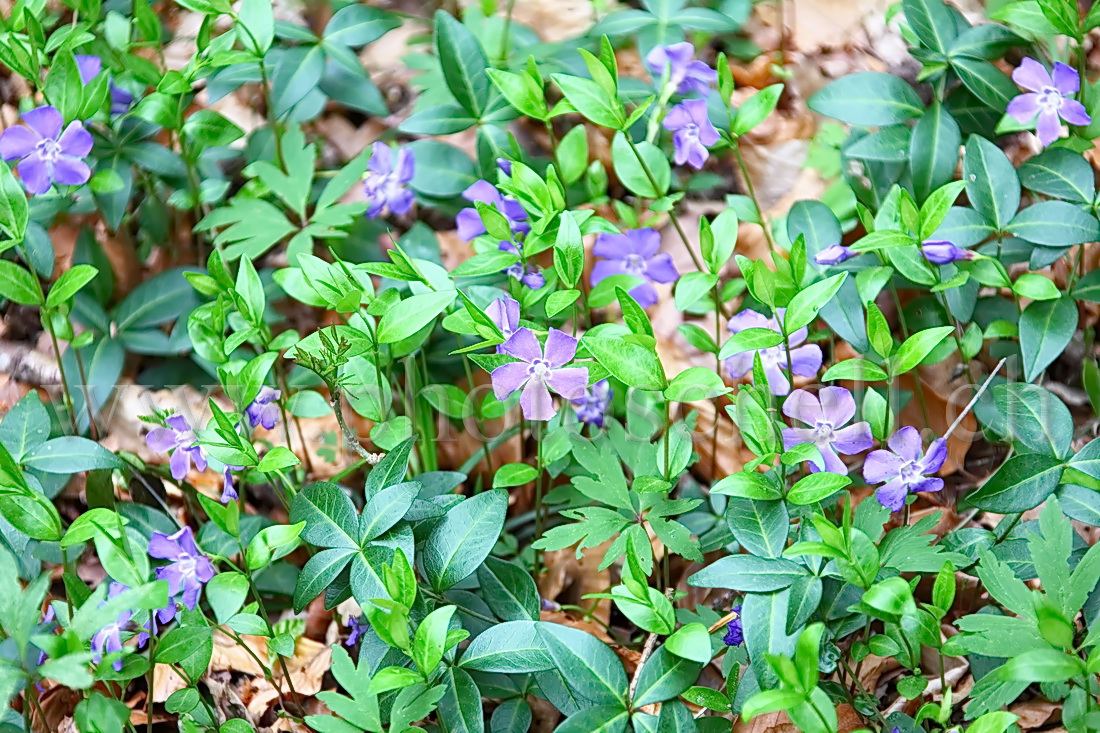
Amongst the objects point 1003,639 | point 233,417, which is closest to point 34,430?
point 233,417

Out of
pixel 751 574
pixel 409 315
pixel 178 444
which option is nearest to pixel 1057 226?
pixel 751 574

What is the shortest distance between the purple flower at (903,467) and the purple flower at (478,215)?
813 millimetres

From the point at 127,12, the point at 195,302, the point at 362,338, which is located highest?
the point at 127,12

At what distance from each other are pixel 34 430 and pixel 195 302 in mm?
622

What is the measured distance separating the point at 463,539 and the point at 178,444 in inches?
23.3

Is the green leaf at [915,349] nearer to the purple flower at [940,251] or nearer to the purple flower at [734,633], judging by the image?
the purple flower at [940,251]

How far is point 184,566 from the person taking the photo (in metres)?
1.62

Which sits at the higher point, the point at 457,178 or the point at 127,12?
the point at 127,12

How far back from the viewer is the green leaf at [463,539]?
1544mm

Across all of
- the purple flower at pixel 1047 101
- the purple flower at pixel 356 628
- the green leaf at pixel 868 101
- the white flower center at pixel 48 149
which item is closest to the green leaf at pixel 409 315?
the purple flower at pixel 356 628

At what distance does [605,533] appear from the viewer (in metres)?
1.58

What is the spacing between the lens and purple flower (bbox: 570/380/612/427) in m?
1.95

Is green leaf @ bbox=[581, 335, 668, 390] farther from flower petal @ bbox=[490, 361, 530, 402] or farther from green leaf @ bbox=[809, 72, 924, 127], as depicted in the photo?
green leaf @ bbox=[809, 72, 924, 127]

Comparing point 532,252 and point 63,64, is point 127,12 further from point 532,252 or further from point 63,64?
point 532,252
